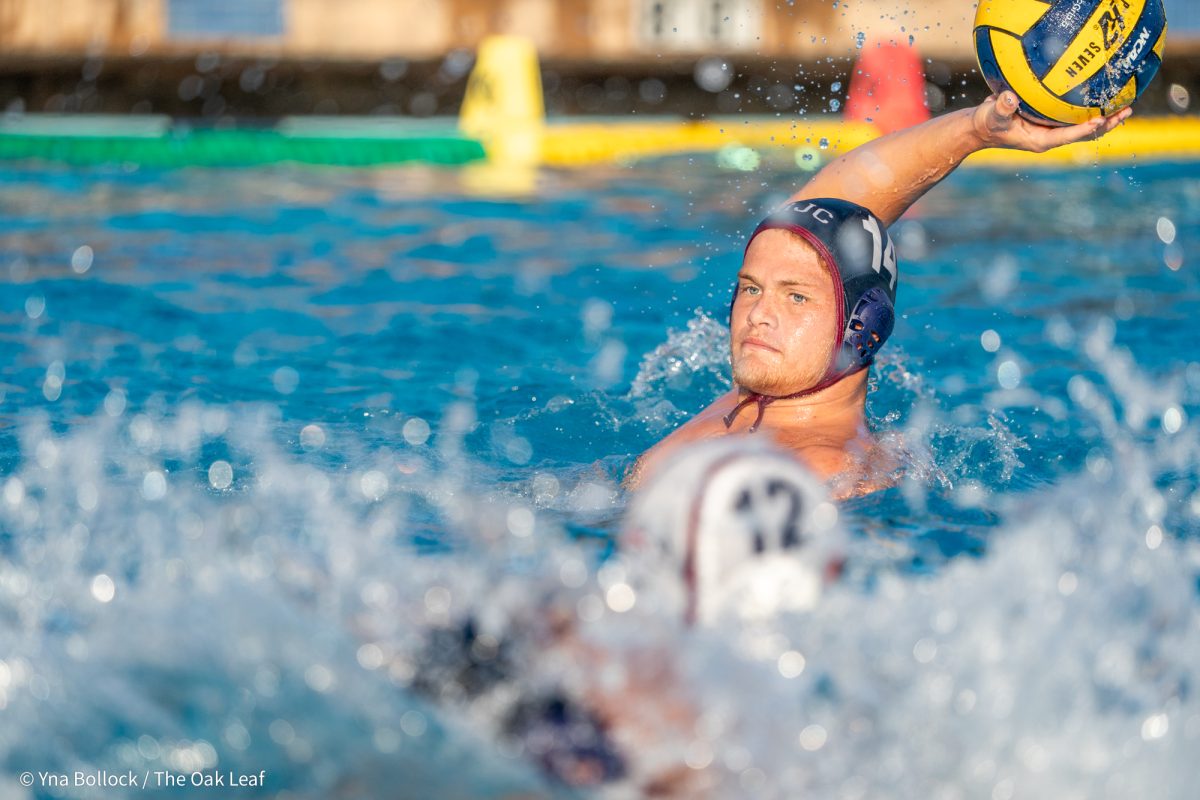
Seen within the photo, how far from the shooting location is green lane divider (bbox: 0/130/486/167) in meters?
9.40

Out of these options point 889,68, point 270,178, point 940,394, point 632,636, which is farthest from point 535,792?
point 889,68

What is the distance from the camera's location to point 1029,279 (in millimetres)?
6480

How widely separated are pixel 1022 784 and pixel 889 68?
26.5ft

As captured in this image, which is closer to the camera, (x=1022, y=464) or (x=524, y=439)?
A: (x=1022, y=464)

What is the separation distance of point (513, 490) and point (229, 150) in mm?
6663

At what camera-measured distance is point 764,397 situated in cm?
361

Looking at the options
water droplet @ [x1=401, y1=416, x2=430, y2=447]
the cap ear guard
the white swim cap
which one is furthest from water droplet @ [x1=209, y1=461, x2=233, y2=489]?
the white swim cap

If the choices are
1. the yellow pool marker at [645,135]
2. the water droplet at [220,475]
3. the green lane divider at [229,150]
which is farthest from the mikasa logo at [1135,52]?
the green lane divider at [229,150]

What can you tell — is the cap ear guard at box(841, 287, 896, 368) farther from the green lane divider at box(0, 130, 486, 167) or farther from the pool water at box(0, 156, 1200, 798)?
the green lane divider at box(0, 130, 486, 167)

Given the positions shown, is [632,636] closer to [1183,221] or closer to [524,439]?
[524,439]

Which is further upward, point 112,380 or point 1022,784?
point 1022,784

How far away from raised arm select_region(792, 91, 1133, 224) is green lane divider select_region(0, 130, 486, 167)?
19.5ft

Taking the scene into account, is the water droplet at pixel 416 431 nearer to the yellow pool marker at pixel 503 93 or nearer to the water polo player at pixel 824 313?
the water polo player at pixel 824 313

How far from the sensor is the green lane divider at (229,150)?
9.40 metres
